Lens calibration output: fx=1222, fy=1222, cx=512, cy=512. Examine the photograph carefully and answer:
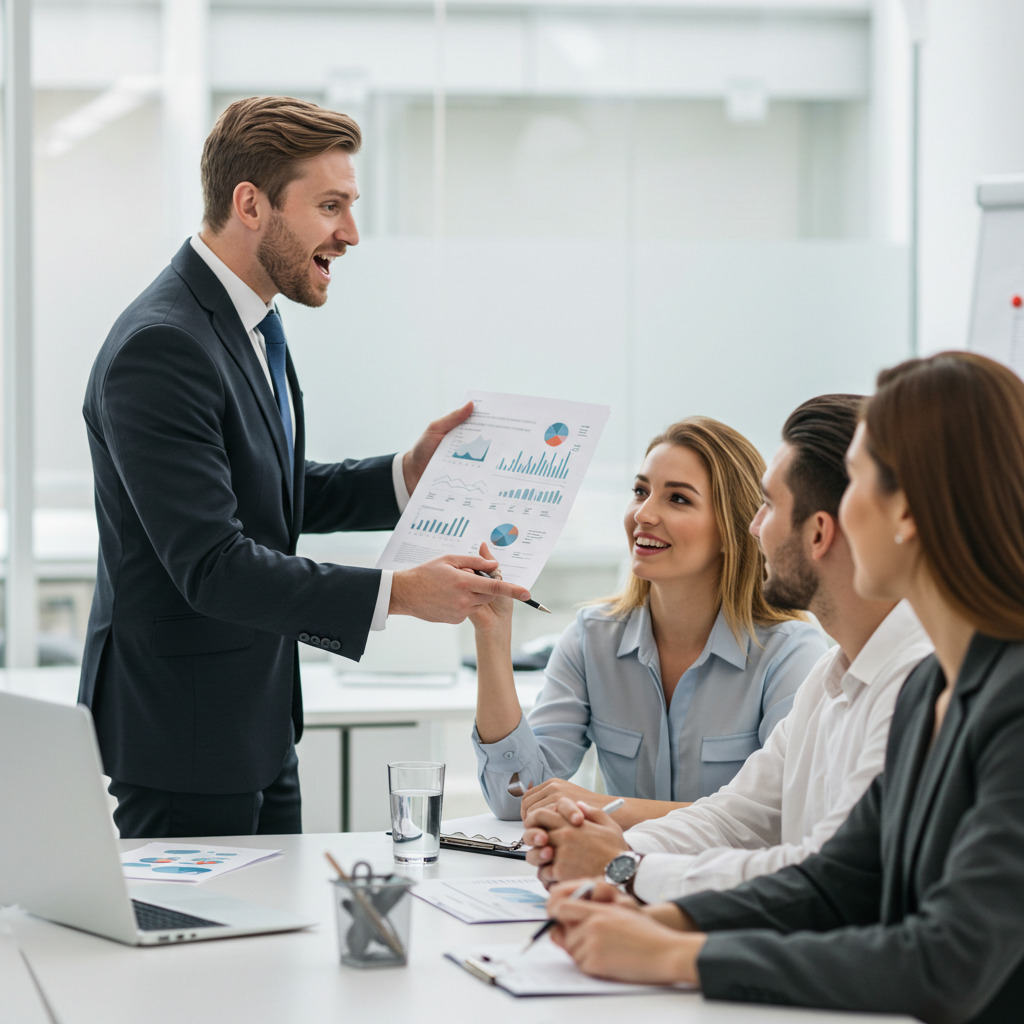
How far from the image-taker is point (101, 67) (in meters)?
4.07

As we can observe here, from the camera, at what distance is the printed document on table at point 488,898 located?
152cm

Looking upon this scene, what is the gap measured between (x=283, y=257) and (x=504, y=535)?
2.10 ft

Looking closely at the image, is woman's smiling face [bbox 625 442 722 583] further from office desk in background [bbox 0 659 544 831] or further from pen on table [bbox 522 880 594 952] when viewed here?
office desk in background [bbox 0 659 544 831]

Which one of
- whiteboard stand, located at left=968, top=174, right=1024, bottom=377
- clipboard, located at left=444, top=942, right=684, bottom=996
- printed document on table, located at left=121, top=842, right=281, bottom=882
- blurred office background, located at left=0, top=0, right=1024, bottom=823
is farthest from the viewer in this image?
blurred office background, located at left=0, top=0, right=1024, bottom=823

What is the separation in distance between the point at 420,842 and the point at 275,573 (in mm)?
479

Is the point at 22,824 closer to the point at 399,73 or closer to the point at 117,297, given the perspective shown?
the point at 117,297

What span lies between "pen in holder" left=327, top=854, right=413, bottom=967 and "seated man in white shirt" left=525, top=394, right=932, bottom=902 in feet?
1.13

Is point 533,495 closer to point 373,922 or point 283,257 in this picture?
point 283,257

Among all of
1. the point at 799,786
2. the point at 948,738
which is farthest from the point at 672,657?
the point at 948,738

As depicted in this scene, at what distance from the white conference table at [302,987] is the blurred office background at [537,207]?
2724 millimetres

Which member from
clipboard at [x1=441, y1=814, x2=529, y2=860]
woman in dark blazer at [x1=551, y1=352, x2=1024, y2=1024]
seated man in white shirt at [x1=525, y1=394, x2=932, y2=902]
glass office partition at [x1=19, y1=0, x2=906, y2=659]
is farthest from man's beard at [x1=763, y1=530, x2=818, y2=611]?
glass office partition at [x1=19, y1=0, x2=906, y2=659]

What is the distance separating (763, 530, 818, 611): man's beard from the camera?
172 cm

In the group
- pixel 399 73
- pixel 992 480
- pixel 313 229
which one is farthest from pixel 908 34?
pixel 992 480

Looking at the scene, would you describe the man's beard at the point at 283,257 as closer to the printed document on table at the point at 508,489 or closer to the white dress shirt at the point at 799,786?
the printed document on table at the point at 508,489
